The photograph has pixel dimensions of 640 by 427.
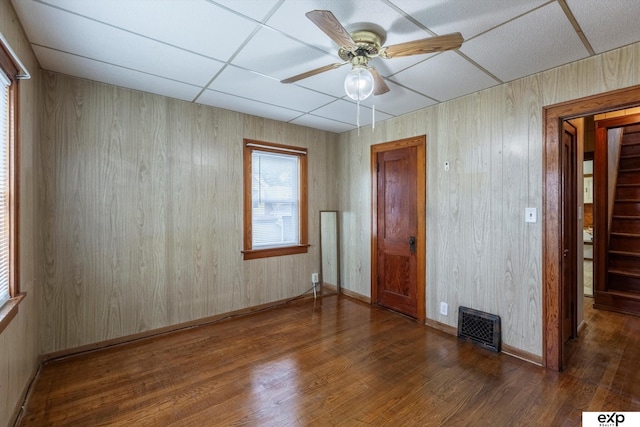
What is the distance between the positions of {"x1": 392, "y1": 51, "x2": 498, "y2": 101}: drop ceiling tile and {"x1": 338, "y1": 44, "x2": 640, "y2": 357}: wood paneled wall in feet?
0.70

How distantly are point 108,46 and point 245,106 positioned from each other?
4.88ft

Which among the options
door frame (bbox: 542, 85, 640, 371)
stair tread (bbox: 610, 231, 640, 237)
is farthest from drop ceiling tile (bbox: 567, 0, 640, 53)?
stair tread (bbox: 610, 231, 640, 237)

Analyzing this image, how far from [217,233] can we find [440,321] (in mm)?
2830

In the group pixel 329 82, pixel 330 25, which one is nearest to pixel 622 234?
pixel 329 82

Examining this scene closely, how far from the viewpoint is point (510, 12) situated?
5.77ft

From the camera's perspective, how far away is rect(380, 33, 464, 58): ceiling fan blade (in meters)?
1.60

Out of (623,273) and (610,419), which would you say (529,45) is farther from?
(623,273)

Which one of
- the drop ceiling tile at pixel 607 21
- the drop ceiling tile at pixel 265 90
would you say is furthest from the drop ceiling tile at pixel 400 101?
the drop ceiling tile at pixel 607 21

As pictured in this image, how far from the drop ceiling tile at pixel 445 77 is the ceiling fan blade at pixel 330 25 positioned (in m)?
0.95

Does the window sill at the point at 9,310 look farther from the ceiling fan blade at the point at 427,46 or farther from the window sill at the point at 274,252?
the ceiling fan blade at the point at 427,46

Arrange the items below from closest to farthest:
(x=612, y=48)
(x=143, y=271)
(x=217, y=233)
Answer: (x=612, y=48), (x=143, y=271), (x=217, y=233)

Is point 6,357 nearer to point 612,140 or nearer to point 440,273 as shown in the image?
point 440,273

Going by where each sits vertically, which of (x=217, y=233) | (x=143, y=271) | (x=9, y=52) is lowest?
(x=143, y=271)

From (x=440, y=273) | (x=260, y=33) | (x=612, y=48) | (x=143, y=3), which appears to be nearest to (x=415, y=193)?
(x=440, y=273)
